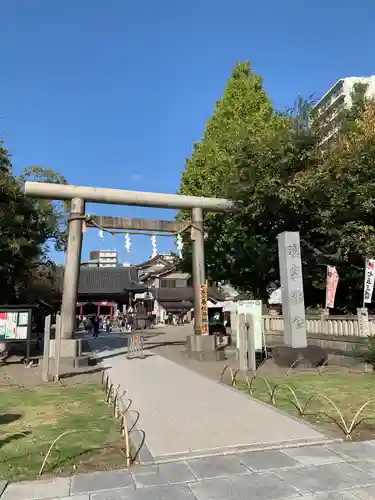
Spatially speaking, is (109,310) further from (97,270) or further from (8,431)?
(8,431)

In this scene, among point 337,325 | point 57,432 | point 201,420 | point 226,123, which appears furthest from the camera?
point 226,123

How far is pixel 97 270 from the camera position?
6225 cm

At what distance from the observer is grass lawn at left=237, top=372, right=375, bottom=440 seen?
649cm

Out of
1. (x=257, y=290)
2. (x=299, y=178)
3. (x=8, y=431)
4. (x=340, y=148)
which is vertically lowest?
(x=8, y=431)

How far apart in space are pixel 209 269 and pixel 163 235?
8.69 metres

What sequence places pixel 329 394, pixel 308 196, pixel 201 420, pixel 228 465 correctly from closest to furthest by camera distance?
pixel 228 465 < pixel 201 420 < pixel 329 394 < pixel 308 196

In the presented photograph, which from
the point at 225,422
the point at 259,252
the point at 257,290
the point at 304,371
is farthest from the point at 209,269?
the point at 225,422

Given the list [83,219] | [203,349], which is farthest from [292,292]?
[83,219]

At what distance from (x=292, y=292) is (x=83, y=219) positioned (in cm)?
696

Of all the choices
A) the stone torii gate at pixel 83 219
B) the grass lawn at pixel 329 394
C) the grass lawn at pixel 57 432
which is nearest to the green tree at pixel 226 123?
the stone torii gate at pixel 83 219

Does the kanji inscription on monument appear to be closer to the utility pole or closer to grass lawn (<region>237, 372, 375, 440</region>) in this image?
grass lawn (<region>237, 372, 375, 440</region>)

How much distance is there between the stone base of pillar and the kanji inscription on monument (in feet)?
9.25

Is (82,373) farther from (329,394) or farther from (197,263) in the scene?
(329,394)

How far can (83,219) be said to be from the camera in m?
14.3
